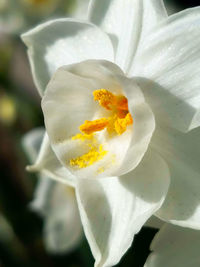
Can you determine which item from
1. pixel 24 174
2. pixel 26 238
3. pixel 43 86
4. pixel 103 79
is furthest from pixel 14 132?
pixel 103 79

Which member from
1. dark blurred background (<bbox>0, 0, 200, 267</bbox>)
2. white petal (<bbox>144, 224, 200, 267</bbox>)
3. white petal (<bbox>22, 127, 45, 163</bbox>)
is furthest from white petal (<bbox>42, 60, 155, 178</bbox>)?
dark blurred background (<bbox>0, 0, 200, 267</bbox>)

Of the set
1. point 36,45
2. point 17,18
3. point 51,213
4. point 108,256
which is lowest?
point 51,213

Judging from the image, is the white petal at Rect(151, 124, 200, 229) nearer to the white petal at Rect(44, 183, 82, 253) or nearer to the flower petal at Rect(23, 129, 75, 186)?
the flower petal at Rect(23, 129, 75, 186)

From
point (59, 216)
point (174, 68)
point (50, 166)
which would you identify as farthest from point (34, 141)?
point (174, 68)

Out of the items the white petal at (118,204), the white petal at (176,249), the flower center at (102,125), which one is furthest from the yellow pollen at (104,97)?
the white petal at (176,249)

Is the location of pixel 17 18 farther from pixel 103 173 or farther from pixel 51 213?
pixel 103 173
